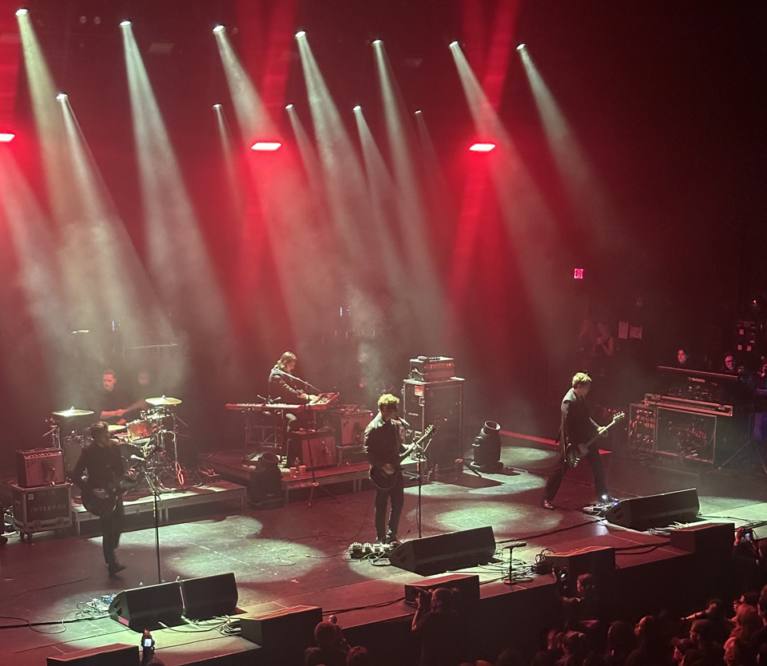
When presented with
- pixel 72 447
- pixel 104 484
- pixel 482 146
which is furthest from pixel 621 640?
pixel 482 146

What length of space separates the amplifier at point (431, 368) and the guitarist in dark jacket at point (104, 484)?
538 cm

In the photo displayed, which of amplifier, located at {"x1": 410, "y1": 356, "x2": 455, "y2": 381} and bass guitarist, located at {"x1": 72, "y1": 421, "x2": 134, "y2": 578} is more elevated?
amplifier, located at {"x1": 410, "y1": 356, "x2": 455, "y2": 381}

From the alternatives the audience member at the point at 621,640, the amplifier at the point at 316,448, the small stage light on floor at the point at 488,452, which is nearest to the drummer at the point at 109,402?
the amplifier at the point at 316,448

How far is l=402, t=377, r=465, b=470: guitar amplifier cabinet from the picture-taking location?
14.3 meters

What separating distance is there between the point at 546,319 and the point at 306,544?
933 centimetres

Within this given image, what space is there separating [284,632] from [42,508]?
198 inches

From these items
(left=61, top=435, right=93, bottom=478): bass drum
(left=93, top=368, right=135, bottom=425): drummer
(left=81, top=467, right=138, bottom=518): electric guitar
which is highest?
(left=93, top=368, right=135, bottom=425): drummer

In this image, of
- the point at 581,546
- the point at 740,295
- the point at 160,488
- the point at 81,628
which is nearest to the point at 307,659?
the point at 81,628

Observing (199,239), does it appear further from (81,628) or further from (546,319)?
(81,628)

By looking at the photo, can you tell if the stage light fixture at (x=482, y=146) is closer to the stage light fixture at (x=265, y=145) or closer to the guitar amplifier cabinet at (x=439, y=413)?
the stage light fixture at (x=265, y=145)

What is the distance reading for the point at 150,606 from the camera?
311 inches

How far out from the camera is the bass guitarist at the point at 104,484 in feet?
32.7

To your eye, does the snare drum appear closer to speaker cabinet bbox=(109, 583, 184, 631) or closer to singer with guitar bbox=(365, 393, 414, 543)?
singer with guitar bbox=(365, 393, 414, 543)

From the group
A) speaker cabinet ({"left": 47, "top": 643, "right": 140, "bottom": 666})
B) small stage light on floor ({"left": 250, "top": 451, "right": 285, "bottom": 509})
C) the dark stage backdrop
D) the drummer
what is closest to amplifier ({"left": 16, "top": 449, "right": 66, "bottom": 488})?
the drummer
